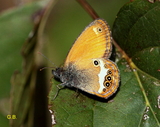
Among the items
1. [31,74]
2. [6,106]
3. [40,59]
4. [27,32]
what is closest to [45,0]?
[27,32]

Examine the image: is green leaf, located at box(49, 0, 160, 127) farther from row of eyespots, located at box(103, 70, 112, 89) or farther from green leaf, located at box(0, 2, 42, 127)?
green leaf, located at box(0, 2, 42, 127)

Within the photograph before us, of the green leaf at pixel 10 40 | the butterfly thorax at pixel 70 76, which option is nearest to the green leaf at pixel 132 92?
the butterfly thorax at pixel 70 76

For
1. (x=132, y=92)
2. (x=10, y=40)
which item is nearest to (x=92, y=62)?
(x=132, y=92)

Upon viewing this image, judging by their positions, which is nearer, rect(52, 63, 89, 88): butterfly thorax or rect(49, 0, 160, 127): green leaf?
rect(49, 0, 160, 127): green leaf

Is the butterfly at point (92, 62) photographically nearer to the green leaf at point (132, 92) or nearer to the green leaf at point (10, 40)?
the green leaf at point (132, 92)

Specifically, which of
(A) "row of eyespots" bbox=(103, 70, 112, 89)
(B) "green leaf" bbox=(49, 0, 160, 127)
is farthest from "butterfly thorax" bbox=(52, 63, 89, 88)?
(A) "row of eyespots" bbox=(103, 70, 112, 89)

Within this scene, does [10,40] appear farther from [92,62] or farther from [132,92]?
[132,92]
